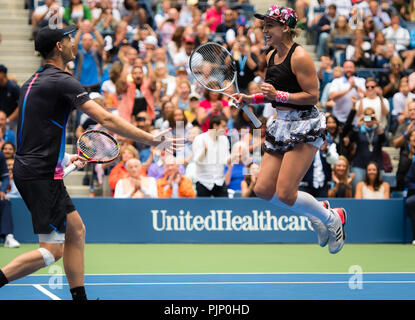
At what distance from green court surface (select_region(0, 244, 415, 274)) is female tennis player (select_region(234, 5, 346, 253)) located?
195cm

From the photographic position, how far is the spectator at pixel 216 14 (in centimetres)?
1472

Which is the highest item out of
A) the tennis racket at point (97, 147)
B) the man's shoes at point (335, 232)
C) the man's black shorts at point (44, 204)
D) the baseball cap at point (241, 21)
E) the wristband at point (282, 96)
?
the wristband at point (282, 96)

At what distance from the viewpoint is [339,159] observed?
1157cm

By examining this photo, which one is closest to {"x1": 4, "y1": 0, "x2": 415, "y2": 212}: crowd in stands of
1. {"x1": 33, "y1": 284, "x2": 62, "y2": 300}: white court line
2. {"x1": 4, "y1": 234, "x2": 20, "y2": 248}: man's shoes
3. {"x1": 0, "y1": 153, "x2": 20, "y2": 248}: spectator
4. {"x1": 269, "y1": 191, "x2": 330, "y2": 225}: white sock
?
{"x1": 0, "y1": 153, "x2": 20, "y2": 248}: spectator

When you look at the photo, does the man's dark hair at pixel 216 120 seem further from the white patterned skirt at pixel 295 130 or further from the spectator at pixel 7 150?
the white patterned skirt at pixel 295 130

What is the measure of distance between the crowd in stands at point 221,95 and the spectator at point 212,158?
15mm

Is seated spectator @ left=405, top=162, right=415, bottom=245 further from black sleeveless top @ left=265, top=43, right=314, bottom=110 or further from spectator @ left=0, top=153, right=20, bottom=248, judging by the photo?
spectator @ left=0, top=153, right=20, bottom=248

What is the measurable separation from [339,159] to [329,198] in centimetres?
78

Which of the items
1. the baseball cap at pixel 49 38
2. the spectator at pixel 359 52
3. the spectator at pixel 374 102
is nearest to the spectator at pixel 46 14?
the spectator at pixel 359 52

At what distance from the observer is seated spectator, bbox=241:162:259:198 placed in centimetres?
1130

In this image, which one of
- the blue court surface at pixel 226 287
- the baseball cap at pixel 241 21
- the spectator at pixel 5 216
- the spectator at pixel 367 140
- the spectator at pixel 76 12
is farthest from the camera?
the baseball cap at pixel 241 21

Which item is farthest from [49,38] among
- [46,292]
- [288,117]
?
[46,292]

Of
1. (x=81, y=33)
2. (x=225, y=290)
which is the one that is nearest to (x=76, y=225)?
(x=225, y=290)

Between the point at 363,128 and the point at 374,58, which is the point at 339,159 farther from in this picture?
the point at 374,58
